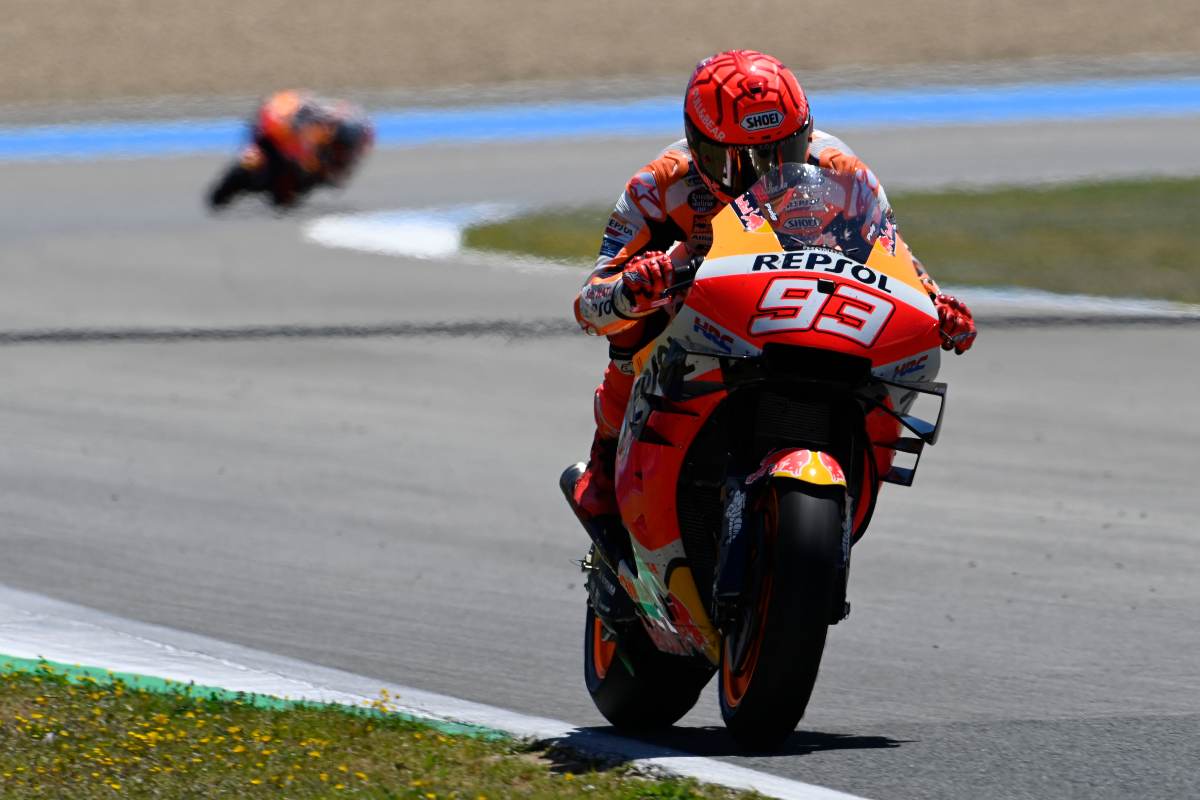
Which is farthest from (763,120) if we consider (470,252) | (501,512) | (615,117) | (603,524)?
(615,117)

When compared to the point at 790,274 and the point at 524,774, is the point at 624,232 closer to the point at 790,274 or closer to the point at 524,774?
the point at 790,274

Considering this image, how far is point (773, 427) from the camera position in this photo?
4.84m

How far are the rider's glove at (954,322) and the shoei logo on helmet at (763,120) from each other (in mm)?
576

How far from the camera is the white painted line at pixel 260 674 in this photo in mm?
4816

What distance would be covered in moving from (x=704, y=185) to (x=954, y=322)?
74 cm

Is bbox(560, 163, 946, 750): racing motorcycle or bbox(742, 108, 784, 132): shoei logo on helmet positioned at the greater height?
bbox(742, 108, 784, 132): shoei logo on helmet

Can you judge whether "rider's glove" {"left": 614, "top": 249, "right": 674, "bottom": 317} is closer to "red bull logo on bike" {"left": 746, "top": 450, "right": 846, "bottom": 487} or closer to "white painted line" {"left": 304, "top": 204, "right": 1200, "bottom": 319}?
"red bull logo on bike" {"left": 746, "top": 450, "right": 846, "bottom": 487}

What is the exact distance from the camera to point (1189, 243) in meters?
17.1

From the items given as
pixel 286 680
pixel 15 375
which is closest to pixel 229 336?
pixel 15 375

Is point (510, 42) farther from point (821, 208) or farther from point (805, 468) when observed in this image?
point (805, 468)

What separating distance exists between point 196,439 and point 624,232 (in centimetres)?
577

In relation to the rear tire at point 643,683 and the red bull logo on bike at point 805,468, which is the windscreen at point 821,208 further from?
the rear tire at point 643,683

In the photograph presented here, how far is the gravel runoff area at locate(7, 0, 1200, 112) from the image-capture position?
2833 cm

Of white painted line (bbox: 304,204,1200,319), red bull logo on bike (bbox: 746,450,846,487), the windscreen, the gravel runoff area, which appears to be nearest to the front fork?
red bull logo on bike (bbox: 746,450,846,487)
